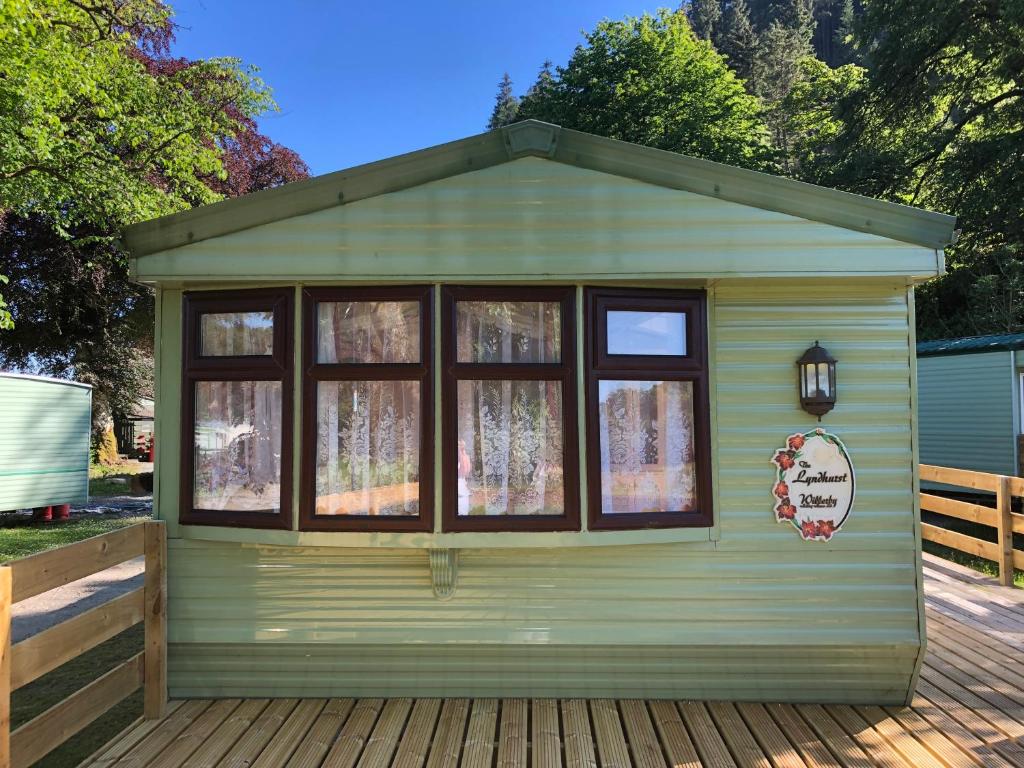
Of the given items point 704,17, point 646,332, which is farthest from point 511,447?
point 704,17

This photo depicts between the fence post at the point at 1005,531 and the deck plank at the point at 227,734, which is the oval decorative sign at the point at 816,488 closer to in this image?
the deck plank at the point at 227,734

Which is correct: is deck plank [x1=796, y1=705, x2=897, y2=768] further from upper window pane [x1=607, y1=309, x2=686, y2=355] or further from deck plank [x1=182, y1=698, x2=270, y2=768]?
deck plank [x1=182, y1=698, x2=270, y2=768]

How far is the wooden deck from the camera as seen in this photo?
2623 mm

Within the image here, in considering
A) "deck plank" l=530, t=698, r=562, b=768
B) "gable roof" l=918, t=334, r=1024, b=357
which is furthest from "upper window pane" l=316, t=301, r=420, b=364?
"gable roof" l=918, t=334, r=1024, b=357

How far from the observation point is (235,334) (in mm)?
3146

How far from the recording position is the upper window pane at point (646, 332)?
120 inches

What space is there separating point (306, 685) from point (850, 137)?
16.6 meters

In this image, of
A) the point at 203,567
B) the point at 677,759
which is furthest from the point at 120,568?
the point at 677,759

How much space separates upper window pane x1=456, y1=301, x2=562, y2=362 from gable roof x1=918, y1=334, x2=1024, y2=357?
949 centimetres

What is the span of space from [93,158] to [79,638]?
25.2 ft

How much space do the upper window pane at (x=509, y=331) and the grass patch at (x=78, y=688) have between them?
7.35 feet

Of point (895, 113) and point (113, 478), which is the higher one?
point (895, 113)

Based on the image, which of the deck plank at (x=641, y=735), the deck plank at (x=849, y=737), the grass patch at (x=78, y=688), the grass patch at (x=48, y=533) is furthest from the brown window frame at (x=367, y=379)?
the grass patch at (x=48, y=533)

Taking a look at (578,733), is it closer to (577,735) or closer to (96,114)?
(577,735)
